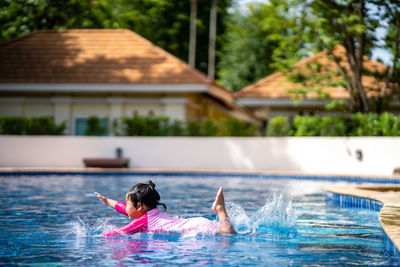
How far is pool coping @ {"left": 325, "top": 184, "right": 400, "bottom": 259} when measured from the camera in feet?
19.7

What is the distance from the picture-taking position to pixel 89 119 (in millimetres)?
24031

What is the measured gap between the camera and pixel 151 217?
23.6ft

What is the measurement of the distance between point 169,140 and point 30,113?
7.36 meters

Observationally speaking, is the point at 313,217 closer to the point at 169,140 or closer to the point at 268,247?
the point at 268,247

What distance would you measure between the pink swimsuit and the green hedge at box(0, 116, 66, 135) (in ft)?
56.4

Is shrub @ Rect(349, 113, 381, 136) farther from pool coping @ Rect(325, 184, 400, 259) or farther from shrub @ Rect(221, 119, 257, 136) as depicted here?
pool coping @ Rect(325, 184, 400, 259)

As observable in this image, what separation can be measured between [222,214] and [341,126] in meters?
A: 15.8

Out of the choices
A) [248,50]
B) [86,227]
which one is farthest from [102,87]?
[248,50]

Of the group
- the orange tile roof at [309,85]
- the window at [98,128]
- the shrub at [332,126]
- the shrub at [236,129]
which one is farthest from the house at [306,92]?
the window at [98,128]

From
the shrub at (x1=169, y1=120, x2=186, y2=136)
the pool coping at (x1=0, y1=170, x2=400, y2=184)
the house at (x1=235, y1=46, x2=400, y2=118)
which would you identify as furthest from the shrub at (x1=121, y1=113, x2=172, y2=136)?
the house at (x1=235, y1=46, x2=400, y2=118)

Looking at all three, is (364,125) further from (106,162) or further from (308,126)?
(106,162)

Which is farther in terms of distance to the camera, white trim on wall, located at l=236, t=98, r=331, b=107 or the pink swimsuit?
white trim on wall, located at l=236, t=98, r=331, b=107

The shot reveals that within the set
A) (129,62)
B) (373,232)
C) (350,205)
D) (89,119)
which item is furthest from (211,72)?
(373,232)

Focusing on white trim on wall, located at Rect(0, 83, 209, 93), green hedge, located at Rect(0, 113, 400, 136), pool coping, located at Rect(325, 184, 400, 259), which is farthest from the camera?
white trim on wall, located at Rect(0, 83, 209, 93)
